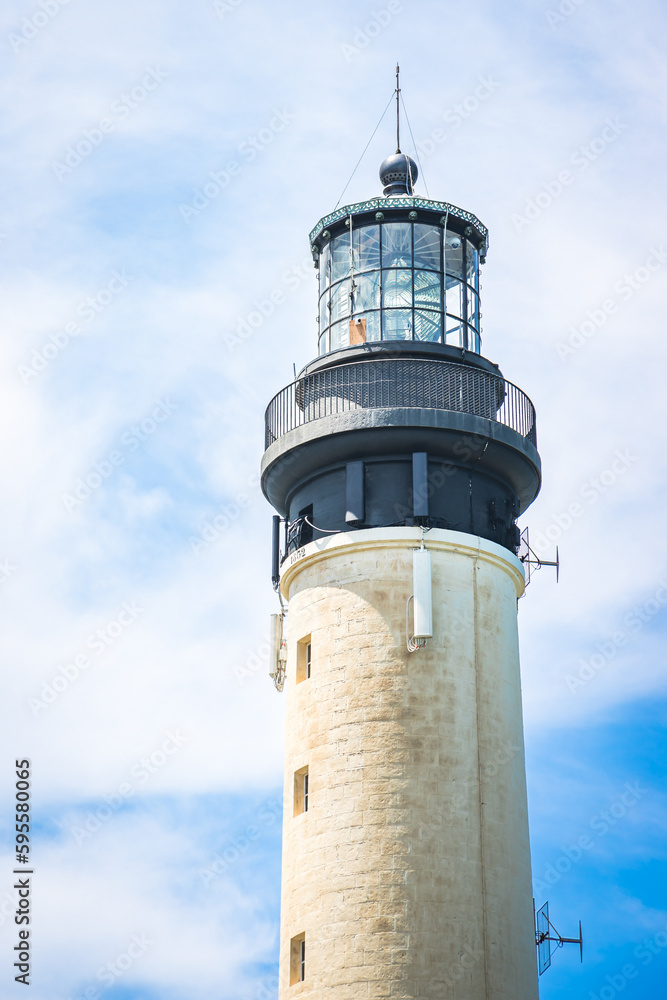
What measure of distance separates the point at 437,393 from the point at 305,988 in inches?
595

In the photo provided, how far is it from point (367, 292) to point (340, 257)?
160 centimetres

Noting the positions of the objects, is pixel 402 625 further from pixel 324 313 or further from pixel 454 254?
pixel 454 254

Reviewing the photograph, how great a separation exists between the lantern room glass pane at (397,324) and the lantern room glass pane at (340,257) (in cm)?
199

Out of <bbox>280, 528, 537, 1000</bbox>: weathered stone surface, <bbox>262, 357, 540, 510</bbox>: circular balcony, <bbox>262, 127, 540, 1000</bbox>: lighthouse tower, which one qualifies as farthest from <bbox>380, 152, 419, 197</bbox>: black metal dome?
<bbox>280, 528, 537, 1000</bbox>: weathered stone surface

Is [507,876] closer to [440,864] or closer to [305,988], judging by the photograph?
[440,864]

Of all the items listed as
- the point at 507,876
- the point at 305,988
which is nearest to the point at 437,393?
the point at 507,876

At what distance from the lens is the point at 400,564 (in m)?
37.6

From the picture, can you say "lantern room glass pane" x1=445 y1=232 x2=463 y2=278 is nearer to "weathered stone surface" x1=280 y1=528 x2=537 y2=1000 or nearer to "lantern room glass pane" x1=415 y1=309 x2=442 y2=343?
"lantern room glass pane" x1=415 y1=309 x2=442 y2=343

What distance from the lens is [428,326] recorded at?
41625 millimetres

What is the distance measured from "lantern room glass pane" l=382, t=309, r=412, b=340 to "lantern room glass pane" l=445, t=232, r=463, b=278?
6.49 feet

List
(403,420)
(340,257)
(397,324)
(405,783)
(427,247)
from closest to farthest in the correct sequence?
1. (405,783)
2. (403,420)
3. (397,324)
4. (427,247)
5. (340,257)

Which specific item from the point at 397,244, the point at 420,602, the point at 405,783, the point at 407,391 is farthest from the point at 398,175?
the point at 405,783

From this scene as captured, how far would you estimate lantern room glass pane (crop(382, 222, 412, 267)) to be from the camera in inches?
1651

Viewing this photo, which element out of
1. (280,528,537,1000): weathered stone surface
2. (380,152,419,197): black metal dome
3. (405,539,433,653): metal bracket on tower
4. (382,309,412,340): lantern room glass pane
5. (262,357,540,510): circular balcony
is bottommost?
(280,528,537,1000): weathered stone surface
